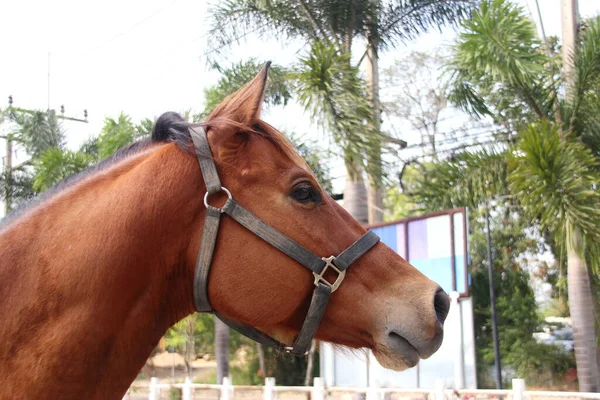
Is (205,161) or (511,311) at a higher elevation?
(511,311)

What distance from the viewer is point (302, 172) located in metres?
2.23

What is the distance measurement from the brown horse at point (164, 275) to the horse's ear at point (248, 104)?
0.01m

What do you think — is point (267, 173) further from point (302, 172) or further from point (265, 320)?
point (265, 320)

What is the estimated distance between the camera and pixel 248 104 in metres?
2.31

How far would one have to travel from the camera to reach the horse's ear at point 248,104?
2.30 metres

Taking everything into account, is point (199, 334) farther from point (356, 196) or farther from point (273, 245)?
point (273, 245)

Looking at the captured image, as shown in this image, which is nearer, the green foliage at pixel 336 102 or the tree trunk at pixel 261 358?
the green foliage at pixel 336 102

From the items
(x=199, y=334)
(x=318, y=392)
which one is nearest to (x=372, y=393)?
(x=318, y=392)

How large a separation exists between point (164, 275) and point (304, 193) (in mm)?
521

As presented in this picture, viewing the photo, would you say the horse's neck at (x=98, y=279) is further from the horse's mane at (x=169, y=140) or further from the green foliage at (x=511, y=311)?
the green foliage at (x=511, y=311)

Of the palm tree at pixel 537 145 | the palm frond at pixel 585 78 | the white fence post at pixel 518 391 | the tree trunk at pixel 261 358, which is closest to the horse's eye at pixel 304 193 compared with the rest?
the white fence post at pixel 518 391

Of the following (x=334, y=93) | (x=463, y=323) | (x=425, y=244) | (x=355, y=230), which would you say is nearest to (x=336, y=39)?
(x=334, y=93)

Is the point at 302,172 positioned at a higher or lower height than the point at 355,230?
higher

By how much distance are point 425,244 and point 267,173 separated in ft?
32.4
